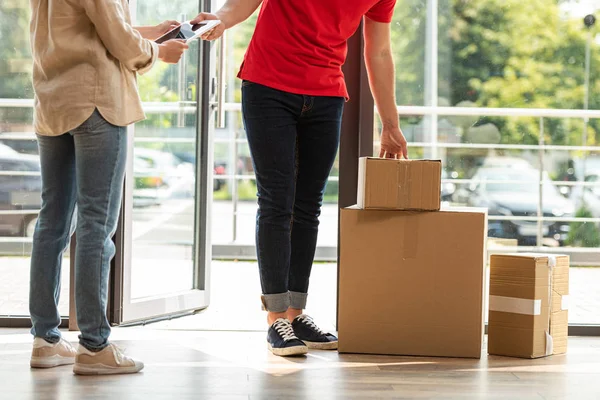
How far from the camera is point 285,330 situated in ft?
8.02

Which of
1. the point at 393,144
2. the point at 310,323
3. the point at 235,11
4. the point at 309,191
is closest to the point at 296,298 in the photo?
the point at 310,323

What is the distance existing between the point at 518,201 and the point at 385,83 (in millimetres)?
777

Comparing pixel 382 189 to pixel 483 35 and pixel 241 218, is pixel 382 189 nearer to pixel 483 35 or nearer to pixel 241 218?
pixel 483 35

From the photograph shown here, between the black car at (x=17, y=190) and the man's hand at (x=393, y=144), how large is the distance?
1.29m

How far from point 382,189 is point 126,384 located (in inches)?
36.9

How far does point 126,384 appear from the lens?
2000mm

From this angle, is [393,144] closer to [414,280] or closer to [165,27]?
[414,280]

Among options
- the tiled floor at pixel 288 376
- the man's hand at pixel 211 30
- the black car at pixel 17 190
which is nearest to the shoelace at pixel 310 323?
the tiled floor at pixel 288 376

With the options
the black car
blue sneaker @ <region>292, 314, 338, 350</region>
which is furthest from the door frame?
blue sneaker @ <region>292, 314, 338, 350</region>

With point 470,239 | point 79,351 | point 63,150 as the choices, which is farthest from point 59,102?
point 470,239

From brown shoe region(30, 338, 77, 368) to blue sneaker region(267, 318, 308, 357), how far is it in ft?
1.92

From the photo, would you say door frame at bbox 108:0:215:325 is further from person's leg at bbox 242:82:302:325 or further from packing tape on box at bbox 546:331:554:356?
packing tape on box at bbox 546:331:554:356

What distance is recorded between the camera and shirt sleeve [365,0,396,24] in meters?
2.62

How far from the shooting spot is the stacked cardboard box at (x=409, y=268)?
95.7 inches
